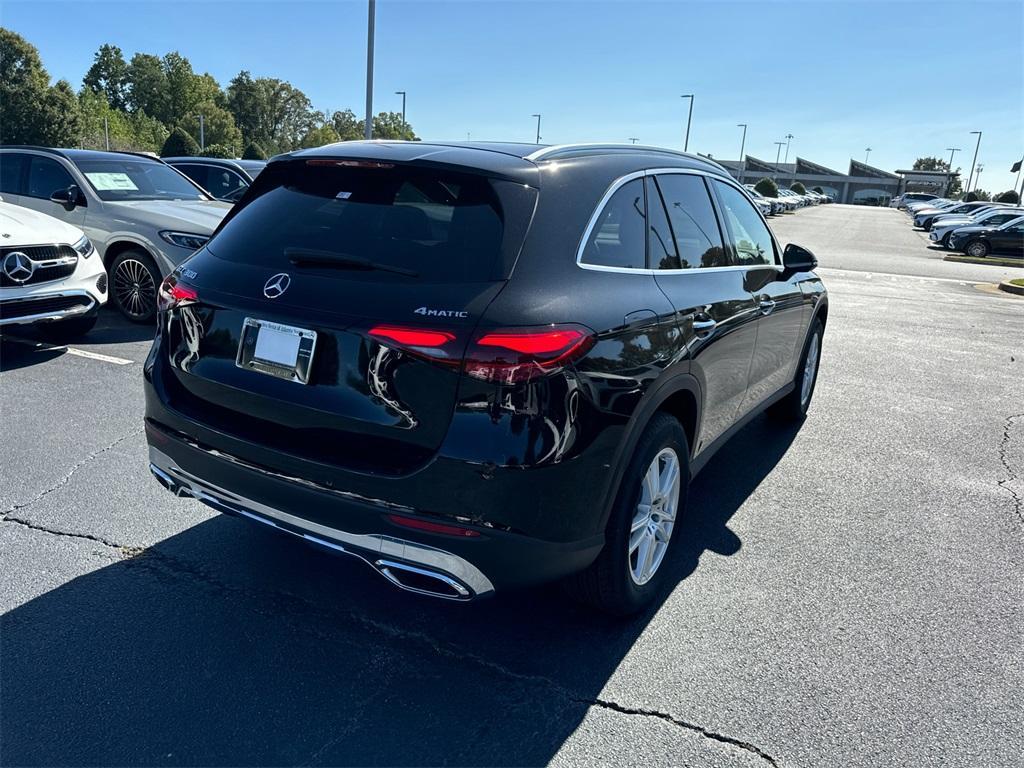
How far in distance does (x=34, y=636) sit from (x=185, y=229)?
5568 millimetres

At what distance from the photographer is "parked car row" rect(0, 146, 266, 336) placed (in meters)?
6.20

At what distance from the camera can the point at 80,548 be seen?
11.1ft

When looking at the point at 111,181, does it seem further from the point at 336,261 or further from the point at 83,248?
the point at 336,261

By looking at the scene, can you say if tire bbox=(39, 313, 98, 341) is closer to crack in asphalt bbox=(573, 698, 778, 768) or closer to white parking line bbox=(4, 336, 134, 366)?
white parking line bbox=(4, 336, 134, 366)

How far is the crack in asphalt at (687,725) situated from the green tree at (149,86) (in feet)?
373

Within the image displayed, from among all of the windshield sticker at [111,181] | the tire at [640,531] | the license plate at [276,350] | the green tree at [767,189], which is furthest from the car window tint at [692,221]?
the green tree at [767,189]

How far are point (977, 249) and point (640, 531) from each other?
2906 centimetres

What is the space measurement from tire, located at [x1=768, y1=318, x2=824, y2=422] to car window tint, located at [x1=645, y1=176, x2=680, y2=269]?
2.41 meters

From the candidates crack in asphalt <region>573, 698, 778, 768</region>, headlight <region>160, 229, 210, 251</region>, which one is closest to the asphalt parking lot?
crack in asphalt <region>573, 698, 778, 768</region>

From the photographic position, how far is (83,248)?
672 centimetres

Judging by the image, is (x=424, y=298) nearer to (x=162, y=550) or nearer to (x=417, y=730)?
(x=417, y=730)

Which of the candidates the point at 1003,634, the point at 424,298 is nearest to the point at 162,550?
the point at 424,298

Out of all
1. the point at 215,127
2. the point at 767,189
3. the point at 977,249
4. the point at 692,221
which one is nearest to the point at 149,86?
the point at 215,127

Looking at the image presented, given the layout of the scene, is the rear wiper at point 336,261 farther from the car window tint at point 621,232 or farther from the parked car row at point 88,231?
the parked car row at point 88,231
